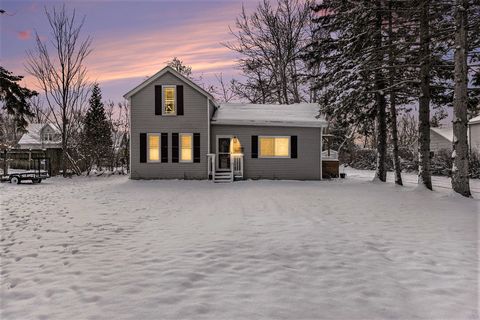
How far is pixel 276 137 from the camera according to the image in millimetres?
18500

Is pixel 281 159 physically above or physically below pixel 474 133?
below

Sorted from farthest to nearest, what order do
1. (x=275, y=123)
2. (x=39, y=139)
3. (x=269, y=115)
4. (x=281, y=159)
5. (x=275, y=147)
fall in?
1. (x=39, y=139)
2. (x=269, y=115)
3. (x=275, y=147)
4. (x=281, y=159)
5. (x=275, y=123)

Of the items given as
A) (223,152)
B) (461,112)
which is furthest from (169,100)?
(461,112)

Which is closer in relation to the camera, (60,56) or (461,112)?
(461,112)

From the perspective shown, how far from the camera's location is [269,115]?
19.0 metres

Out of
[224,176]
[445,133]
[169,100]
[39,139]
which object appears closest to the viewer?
[224,176]

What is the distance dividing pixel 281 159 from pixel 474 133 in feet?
62.4

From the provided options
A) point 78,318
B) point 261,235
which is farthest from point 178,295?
point 261,235

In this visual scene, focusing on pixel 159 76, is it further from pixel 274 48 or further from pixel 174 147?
pixel 274 48

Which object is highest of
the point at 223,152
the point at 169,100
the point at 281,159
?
the point at 169,100

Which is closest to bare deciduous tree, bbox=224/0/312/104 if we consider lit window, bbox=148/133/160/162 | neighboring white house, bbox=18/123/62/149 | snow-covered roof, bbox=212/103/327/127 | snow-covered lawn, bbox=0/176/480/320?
snow-covered roof, bbox=212/103/327/127

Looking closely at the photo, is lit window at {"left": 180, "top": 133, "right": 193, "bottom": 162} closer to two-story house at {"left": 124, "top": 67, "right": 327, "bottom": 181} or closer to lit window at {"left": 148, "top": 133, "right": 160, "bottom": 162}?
two-story house at {"left": 124, "top": 67, "right": 327, "bottom": 181}

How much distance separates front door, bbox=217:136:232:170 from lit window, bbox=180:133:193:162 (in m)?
1.60

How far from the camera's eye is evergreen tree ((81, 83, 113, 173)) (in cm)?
2334
